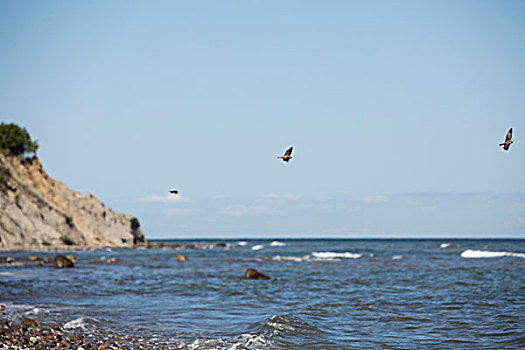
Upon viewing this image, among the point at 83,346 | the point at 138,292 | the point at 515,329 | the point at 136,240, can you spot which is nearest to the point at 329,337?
the point at 515,329

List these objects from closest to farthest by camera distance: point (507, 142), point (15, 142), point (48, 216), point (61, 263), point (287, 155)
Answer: point (507, 142)
point (287, 155)
point (61, 263)
point (48, 216)
point (15, 142)

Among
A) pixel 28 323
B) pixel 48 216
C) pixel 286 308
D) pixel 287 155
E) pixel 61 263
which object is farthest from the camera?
pixel 48 216

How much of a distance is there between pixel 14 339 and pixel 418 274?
24999mm

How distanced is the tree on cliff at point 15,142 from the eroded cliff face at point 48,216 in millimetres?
2594

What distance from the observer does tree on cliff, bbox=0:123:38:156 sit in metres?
83.4

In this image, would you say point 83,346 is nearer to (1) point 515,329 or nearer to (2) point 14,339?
(2) point 14,339

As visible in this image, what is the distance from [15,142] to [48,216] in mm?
17417

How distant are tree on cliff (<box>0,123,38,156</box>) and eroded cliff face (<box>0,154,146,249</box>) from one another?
2594mm

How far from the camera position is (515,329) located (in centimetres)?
1606

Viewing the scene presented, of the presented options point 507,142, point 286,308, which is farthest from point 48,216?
point 507,142

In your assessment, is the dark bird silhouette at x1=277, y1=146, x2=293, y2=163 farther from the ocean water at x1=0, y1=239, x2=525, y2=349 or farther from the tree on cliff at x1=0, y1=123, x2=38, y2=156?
the tree on cliff at x1=0, y1=123, x2=38, y2=156

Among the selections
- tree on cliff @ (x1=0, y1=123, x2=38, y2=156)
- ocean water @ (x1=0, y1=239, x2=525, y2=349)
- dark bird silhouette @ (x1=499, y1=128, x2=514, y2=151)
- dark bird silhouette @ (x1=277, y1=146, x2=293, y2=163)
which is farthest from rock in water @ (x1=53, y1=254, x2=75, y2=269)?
tree on cliff @ (x1=0, y1=123, x2=38, y2=156)

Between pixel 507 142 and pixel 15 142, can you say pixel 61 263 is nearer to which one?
pixel 507 142

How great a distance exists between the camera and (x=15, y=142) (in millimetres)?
83938
